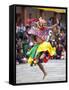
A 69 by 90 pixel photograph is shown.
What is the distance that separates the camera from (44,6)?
1.66m

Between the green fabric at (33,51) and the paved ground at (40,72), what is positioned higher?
the green fabric at (33,51)

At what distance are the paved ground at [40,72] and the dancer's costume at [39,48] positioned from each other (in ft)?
0.17

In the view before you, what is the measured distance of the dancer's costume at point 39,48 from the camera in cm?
163

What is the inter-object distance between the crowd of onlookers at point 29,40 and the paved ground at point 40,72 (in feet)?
0.12

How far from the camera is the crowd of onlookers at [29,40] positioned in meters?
1.60

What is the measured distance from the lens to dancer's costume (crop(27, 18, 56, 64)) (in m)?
1.63

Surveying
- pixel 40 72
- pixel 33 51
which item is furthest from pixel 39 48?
pixel 40 72

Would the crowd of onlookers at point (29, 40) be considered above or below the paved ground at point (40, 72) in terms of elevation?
above

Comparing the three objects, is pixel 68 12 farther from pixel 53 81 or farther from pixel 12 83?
pixel 12 83

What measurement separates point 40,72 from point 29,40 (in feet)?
0.67

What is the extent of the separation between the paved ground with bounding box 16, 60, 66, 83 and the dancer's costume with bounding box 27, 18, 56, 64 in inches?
2.0
